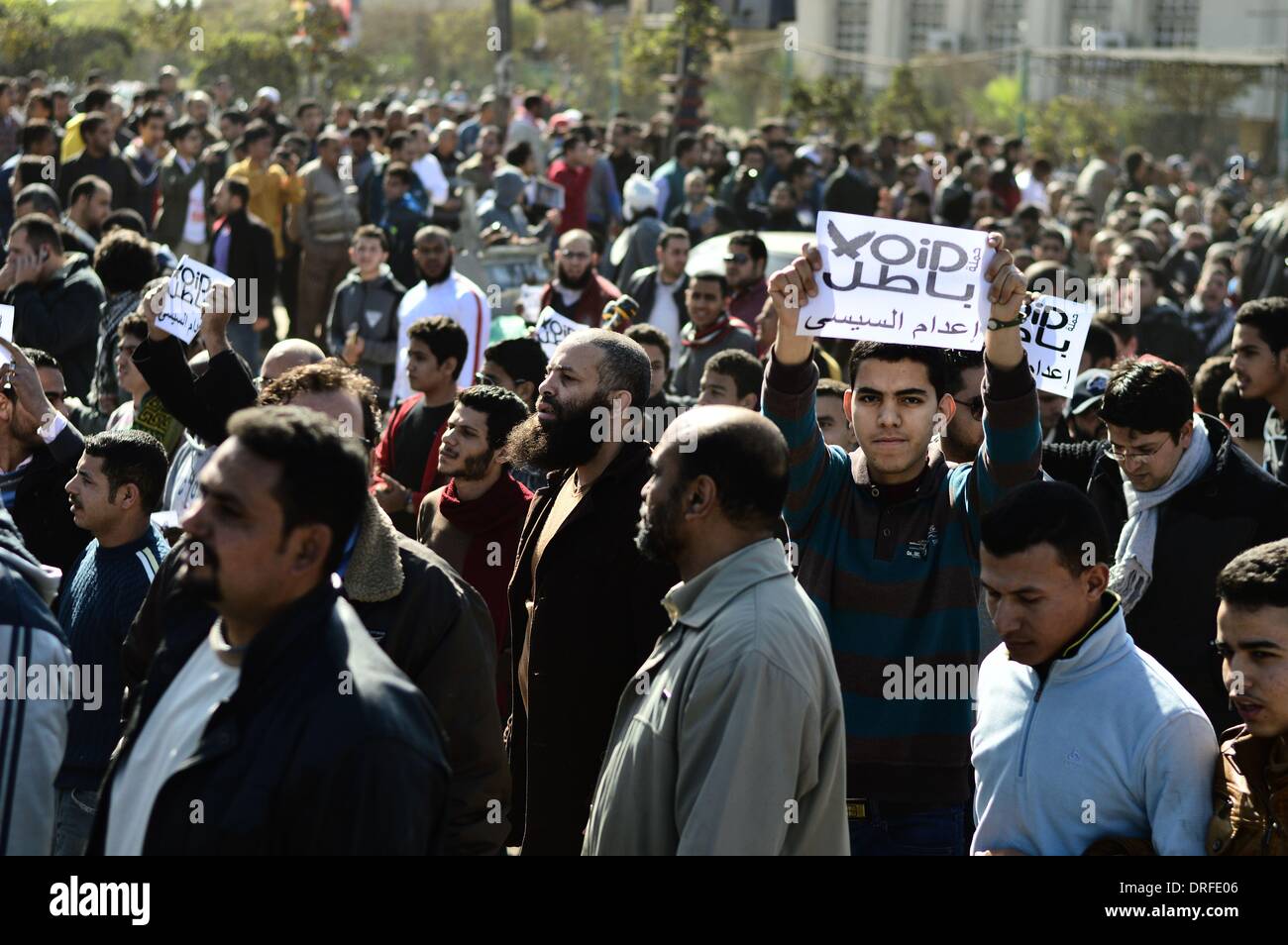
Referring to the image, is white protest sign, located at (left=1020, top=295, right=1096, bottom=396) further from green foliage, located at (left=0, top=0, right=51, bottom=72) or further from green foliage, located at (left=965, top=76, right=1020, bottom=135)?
green foliage, located at (left=965, top=76, right=1020, bottom=135)

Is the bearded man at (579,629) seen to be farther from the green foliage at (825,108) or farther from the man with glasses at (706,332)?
the green foliage at (825,108)

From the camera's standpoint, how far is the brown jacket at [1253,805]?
332cm

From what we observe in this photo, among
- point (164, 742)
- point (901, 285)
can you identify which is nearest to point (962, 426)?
point (901, 285)

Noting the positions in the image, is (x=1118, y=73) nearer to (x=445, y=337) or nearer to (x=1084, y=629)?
(x=445, y=337)

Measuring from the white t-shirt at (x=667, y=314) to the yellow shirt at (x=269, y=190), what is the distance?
5.42 m

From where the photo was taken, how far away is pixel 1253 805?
333 centimetres

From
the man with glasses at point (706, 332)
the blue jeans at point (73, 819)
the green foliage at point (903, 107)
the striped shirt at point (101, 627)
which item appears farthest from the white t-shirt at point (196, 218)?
the green foliage at point (903, 107)

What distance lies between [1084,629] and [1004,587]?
0.19 meters

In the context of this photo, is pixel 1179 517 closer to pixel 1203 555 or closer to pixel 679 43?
pixel 1203 555

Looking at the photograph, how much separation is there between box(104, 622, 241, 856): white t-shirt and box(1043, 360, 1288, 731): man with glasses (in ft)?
11.0

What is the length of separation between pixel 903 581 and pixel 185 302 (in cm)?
308

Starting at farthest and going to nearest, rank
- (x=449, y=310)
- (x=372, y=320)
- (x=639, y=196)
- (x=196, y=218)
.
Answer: (x=196, y=218) < (x=639, y=196) < (x=372, y=320) < (x=449, y=310)

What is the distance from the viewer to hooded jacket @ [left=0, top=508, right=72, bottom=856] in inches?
134
